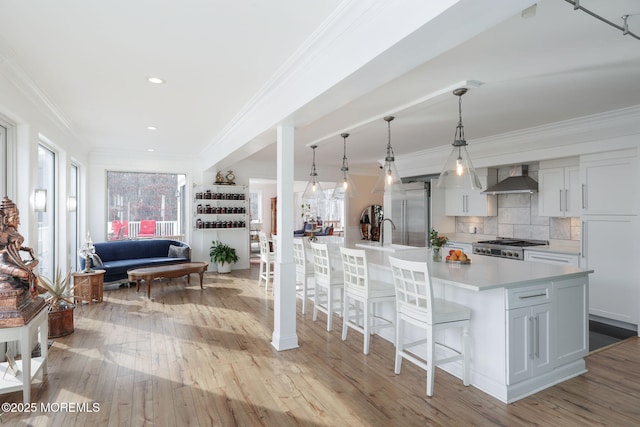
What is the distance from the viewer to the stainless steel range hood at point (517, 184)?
5.50 metres

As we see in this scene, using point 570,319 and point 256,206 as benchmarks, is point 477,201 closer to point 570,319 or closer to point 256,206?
point 570,319

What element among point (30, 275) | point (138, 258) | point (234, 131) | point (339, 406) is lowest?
point (339, 406)

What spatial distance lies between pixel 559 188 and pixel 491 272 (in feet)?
10.3

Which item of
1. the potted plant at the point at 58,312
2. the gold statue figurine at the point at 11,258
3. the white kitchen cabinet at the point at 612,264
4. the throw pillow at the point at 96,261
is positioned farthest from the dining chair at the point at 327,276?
the throw pillow at the point at 96,261

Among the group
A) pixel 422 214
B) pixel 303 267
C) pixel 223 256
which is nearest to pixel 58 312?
pixel 303 267

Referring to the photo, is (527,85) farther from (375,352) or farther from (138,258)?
(138,258)

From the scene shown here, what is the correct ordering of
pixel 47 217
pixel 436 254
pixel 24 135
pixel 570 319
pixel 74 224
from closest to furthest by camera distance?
pixel 570 319 → pixel 24 135 → pixel 436 254 → pixel 47 217 → pixel 74 224

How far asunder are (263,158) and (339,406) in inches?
240

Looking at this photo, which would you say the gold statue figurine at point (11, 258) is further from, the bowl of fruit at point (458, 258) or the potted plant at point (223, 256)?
the potted plant at point (223, 256)

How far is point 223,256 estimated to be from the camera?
299 inches

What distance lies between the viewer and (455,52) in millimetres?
2631

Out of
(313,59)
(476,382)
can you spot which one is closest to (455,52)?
(313,59)

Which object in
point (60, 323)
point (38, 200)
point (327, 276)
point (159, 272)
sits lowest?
point (60, 323)

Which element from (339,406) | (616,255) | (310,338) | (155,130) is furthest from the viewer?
(155,130)
